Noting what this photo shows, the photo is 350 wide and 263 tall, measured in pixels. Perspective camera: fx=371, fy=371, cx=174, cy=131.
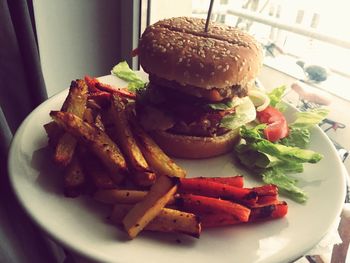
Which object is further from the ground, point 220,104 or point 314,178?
point 220,104

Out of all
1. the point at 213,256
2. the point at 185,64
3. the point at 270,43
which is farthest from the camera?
the point at 270,43

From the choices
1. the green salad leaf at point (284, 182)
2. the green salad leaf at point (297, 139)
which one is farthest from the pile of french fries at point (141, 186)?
the green salad leaf at point (297, 139)

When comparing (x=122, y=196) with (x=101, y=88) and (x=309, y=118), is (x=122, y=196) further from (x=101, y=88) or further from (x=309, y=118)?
(x=309, y=118)

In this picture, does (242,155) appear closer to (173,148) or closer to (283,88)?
(173,148)

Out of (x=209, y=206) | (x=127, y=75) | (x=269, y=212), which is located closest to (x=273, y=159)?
(x=269, y=212)

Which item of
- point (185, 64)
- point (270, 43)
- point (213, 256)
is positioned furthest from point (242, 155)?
point (270, 43)

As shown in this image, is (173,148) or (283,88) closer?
(173,148)
